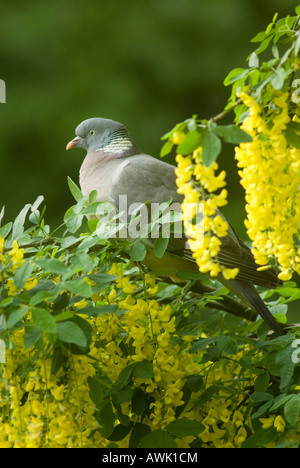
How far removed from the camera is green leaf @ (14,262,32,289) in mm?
770

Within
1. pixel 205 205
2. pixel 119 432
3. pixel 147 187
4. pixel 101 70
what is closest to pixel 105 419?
pixel 119 432

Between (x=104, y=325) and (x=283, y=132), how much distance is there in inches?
14.5

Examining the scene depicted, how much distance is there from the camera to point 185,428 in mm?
862

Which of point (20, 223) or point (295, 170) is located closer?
point (295, 170)

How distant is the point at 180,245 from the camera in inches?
47.7

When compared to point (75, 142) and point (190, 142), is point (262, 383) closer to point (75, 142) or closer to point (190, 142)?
point (190, 142)

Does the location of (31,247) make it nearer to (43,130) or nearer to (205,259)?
(205,259)

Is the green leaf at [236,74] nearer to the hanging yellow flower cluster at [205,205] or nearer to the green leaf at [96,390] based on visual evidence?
the hanging yellow flower cluster at [205,205]

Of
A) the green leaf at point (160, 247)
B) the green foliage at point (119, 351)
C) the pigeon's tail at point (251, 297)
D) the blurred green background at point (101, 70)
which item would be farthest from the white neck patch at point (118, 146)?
the blurred green background at point (101, 70)

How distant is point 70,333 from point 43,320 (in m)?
0.03

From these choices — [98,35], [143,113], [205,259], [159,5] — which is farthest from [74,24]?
[205,259]

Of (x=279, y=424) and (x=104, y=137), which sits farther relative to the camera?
(x=104, y=137)

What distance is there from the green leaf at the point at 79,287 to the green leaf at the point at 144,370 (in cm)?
17
